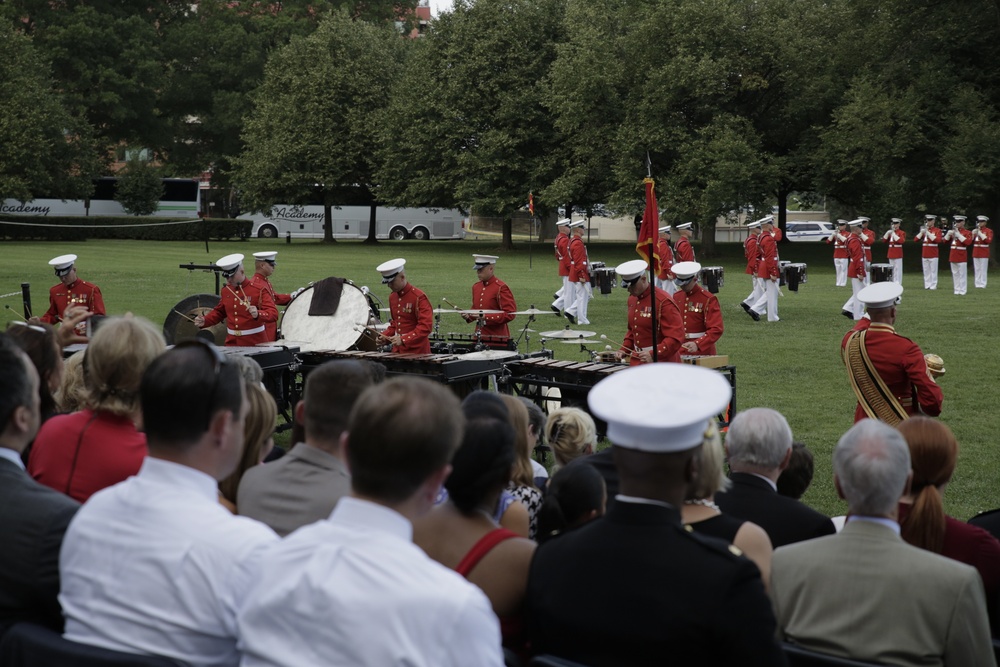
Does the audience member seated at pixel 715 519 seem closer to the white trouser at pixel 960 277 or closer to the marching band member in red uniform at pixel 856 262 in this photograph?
the marching band member in red uniform at pixel 856 262

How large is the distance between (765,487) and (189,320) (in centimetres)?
977

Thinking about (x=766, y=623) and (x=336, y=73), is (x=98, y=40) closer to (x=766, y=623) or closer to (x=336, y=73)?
(x=336, y=73)

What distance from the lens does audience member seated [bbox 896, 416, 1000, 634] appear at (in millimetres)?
3910

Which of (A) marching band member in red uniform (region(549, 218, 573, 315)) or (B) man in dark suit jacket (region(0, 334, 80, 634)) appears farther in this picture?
(A) marching band member in red uniform (region(549, 218, 573, 315))

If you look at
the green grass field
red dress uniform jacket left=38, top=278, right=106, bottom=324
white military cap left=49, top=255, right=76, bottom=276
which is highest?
white military cap left=49, top=255, right=76, bottom=276

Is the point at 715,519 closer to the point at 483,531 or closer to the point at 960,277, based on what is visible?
the point at 483,531

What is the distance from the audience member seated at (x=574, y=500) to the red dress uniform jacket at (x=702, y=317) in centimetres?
811

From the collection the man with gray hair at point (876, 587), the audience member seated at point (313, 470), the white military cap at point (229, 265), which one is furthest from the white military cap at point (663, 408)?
the white military cap at point (229, 265)

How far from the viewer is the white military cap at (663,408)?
8.89 feet

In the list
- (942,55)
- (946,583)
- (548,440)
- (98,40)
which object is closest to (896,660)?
(946,583)

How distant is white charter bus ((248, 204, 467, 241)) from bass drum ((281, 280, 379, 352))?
47.8 meters

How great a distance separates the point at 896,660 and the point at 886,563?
0.88ft

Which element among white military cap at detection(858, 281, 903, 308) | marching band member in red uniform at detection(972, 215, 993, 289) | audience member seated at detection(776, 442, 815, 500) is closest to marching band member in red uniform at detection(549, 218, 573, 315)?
marching band member in red uniform at detection(972, 215, 993, 289)

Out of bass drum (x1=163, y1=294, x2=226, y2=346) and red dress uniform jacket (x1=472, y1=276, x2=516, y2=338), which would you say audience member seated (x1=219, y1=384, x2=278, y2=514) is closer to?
bass drum (x1=163, y1=294, x2=226, y2=346)
